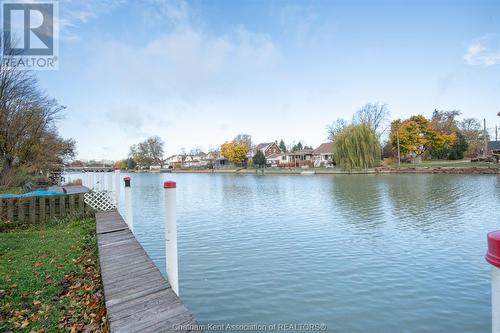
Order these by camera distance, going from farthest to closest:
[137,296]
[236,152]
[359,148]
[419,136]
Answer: [236,152], [419,136], [359,148], [137,296]

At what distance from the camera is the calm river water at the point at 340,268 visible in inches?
190

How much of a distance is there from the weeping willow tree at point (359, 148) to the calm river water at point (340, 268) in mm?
31521

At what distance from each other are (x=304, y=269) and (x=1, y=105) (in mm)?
22570

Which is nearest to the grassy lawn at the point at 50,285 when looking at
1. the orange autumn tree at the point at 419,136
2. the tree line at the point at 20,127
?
the tree line at the point at 20,127

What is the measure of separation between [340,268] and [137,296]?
4276mm

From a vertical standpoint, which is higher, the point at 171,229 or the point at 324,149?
the point at 324,149

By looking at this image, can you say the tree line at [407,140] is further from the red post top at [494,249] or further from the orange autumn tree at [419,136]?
the red post top at [494,249]

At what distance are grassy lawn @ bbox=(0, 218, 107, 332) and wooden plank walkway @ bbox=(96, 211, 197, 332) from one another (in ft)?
0.69

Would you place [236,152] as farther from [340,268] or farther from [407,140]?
→ [340,268]

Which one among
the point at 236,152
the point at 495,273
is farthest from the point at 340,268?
the point at 236,152

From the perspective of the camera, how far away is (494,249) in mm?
1430

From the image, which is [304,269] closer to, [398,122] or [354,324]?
[354,324]

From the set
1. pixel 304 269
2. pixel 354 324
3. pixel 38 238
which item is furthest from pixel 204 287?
pixel 38 238

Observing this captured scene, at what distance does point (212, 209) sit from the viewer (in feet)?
52.7
